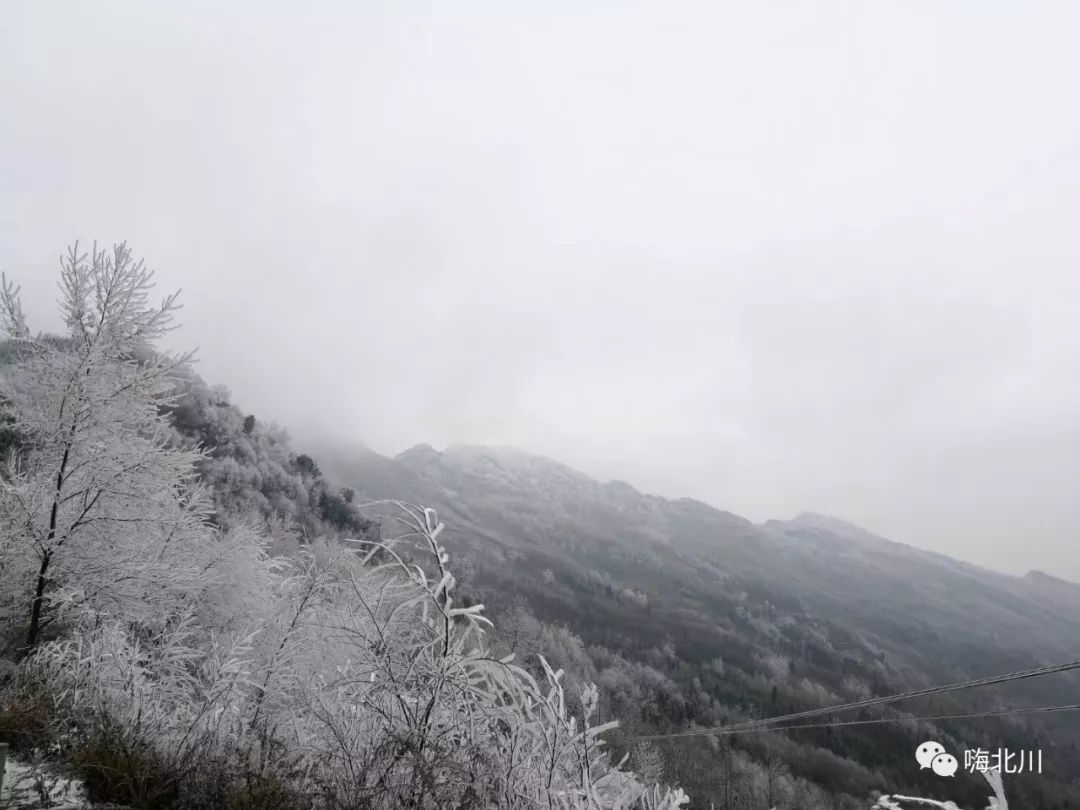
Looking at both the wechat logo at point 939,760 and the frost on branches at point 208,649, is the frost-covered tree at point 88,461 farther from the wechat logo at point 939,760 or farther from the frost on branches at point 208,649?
the wechat logo at point 939,760

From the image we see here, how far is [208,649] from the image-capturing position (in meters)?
12.3

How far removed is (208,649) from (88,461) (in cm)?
560

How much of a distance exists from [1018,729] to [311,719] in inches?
10252

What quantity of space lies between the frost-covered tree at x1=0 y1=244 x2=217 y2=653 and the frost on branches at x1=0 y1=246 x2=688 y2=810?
30 millimetres

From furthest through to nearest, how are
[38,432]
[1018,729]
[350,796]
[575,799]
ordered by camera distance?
1. [1018,729]
2. [38,432]
3. [350,796]
4. [575,799]

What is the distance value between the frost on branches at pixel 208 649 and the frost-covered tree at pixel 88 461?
0.03 metres

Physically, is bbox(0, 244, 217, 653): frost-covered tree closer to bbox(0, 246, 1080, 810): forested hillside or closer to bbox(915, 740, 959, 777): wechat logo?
bbox(0, 246, 1080, 810): forested hillside

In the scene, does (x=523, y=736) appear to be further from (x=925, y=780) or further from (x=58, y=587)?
(x=925, y=780)

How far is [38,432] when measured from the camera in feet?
29.0

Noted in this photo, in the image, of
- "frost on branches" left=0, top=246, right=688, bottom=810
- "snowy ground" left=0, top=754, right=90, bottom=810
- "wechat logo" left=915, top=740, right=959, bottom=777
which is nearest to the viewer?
"snowy ground" left=0, top=754, right=90, bottom=810

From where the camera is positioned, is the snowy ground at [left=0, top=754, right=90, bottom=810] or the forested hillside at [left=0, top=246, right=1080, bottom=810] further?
the forested hillside at [left=0, top=246, right=1080, bottom=810]

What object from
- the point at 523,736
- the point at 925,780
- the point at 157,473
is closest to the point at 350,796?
the point at 523,736

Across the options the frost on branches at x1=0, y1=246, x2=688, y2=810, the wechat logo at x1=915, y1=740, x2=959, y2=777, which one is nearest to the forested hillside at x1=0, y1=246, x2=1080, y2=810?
the frost on branches at x1=0, y1=246, x2=688, y2=810

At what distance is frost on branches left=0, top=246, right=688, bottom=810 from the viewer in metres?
4.05
